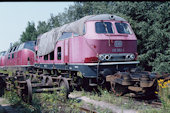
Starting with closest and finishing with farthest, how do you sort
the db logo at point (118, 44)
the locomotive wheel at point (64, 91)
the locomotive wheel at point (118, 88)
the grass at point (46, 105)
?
1. the grass at point (46, 105)
2. the locomotive wheel at point (64, 91)
3. the locomotive wheel at point (118, 88)
4. the db logo at point (118, 44)

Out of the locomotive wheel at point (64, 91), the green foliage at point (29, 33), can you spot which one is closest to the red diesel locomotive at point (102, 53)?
the locomotive wheel at point (64, 91)

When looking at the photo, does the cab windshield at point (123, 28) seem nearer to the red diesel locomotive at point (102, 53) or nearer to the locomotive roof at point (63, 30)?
the red diesel locomotive at point (102, 53)

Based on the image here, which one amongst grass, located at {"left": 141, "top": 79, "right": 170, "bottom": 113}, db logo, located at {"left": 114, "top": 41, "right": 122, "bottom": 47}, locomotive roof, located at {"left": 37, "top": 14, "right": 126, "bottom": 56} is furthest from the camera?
locomotive roof, located at {"left": 37, "top": 14, "right": 126, "bottom": 56}

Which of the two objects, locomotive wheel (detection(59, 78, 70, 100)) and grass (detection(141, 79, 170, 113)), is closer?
grass (detection(141, 79, 170, 113))

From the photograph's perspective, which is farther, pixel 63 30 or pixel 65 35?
pixel 63 30

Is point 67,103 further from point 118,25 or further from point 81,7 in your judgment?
point 81,7

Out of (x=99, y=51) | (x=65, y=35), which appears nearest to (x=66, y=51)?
(x=65, y=35)

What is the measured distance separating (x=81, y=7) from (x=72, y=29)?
23995 millimetres

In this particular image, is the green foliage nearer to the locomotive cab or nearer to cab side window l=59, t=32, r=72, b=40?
cab side window l=59, t=32, r=72, b=40

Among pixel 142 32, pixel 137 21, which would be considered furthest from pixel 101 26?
pixel 137 21

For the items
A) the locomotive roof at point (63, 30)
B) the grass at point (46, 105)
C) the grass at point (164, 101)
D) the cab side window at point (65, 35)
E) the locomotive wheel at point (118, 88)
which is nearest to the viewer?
the grass at point (164, 101)

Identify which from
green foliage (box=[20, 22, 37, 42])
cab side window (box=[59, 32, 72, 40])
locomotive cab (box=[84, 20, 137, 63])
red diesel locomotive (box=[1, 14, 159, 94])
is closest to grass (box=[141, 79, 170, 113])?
red diesel locomotive (box=[1, 14, 159, 94])

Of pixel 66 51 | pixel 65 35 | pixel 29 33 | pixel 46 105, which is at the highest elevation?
pixel 29 33

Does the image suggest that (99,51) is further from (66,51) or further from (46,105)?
(46,105)
